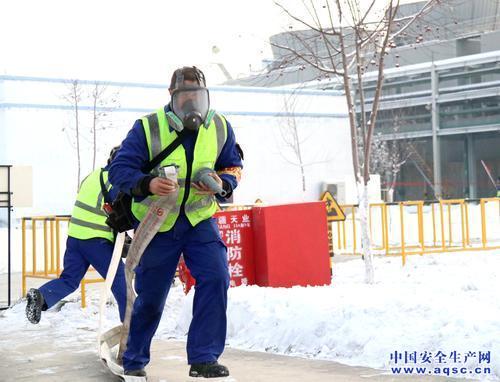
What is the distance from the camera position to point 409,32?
13016mm

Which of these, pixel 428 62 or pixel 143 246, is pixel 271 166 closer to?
pixel 428 62

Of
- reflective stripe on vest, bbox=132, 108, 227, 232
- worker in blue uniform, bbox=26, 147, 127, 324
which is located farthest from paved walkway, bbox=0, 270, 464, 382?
reflective stripe on vest, bbox=132, 108, 227, 232

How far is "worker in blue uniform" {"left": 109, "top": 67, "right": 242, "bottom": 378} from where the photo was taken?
5527 mm

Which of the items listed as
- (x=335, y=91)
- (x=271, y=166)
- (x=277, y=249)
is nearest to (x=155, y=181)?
(x=277, y=249)

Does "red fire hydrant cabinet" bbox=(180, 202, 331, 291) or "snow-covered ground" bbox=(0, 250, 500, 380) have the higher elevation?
"red fire hydrant cabinet" bbox=(180, 202, 331, 291)

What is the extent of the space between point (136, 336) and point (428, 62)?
1913 inches

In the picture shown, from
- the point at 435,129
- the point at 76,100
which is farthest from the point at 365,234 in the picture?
the point at 435,129

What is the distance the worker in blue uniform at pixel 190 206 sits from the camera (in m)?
5.53

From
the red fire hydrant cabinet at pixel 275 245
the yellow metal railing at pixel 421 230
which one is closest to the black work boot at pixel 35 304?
the red fire hydrant cabinet at pixel 275 245

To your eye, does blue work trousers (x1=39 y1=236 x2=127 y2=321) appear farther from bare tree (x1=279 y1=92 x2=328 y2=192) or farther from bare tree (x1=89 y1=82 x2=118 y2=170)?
bare tree (x1=279 y1=92 x2=328 y2=192)

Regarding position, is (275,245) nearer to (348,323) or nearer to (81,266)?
(81,266)

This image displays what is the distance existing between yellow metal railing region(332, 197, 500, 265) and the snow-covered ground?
18.0ft

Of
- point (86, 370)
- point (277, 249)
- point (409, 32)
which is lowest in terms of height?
point (86, 370)

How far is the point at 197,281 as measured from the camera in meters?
5.62
